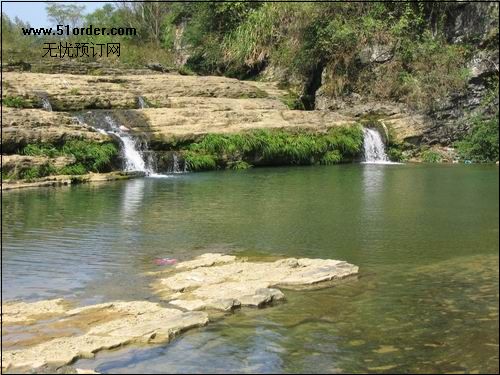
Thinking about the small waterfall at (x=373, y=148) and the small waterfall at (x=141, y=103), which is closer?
the small waterfall at (x=141, y=103)

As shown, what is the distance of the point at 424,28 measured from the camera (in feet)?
94.3

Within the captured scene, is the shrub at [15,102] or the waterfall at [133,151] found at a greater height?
the shrub at [15,102]

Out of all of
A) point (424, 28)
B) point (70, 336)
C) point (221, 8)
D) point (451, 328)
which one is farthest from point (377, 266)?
point (221, 8)

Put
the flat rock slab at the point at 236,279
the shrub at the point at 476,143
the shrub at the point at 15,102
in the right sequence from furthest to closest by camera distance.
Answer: the shrub at the point at 15,102 < the shrub at the point at 476,143 < the flat rock slab at the point at 236,279

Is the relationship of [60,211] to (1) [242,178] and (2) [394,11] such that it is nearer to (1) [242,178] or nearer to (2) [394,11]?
(1) [242,178]

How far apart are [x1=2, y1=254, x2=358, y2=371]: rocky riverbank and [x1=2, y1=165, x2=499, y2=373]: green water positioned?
0.66 feet

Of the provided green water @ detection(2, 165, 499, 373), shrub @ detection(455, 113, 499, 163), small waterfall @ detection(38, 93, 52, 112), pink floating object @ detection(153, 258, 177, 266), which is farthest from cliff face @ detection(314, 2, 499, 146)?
pink floating object @ detection(153, 258, 177, 266)

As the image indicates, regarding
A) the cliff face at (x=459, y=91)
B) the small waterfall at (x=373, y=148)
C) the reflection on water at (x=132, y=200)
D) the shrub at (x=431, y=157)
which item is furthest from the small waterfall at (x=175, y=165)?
the cliff face at (x=459, y=91)

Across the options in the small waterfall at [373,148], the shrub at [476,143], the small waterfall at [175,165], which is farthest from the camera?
the small waterfall at [373,148]

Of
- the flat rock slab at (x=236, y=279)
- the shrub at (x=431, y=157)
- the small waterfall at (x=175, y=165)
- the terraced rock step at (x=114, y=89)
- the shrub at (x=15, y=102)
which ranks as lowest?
the flat rock slab at (x=236, y=279)

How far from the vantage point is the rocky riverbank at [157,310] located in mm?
5016

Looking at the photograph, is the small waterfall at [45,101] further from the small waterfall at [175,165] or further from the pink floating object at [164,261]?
the pink floating object at [164,261]

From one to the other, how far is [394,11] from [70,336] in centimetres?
2699

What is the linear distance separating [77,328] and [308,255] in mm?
3660
